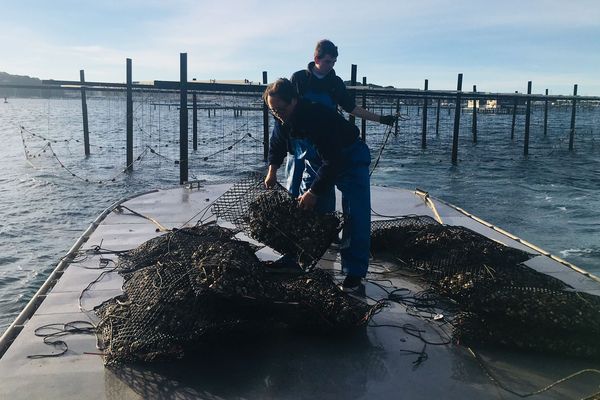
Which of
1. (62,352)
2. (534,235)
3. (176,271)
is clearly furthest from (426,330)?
(534,235)

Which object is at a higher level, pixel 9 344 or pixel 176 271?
pixel 176 271

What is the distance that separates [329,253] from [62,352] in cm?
294

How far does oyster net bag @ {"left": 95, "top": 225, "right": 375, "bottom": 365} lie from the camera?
133 inches

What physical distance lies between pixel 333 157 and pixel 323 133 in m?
0.20

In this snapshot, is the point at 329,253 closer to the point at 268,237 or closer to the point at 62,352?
the point at 268,237

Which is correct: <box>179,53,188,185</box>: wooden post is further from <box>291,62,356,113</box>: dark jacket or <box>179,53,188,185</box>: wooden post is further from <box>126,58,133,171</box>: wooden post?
<box>291,62,356,113</box>: dark jacket

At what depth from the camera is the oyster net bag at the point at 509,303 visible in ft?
11.7

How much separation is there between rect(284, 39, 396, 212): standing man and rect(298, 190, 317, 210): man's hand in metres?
0.33

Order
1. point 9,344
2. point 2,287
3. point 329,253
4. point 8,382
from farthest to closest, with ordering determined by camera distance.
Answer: point 2,287, point 329,253, point 9,344, point 8,382

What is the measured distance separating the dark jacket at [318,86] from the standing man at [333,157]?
0.48 meters

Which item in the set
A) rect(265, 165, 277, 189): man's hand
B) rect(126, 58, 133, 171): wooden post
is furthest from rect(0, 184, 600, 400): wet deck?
rect(126, 58, 133, 171): wooden post

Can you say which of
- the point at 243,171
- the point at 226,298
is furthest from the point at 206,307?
the point at 243,171

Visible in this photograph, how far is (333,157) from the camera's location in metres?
4.16

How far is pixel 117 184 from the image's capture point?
65.8 feet
